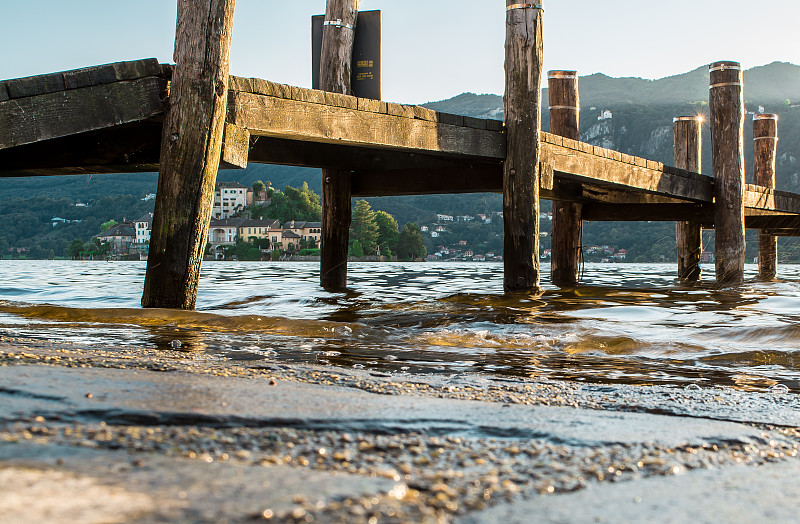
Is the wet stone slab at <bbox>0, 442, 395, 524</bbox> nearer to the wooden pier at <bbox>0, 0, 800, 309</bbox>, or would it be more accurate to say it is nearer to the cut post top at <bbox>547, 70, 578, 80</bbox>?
the wooden pier at <bbox>0, 0, 800, 309</bbox>

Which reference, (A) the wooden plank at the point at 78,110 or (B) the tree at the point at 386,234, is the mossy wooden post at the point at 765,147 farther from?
(B) the tree at the point at 386,234

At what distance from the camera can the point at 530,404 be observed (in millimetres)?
2697

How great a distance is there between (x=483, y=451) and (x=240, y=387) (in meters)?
1.03

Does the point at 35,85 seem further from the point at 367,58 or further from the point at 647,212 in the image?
the point at 647,212

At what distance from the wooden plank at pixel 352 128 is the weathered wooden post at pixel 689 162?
781 cm

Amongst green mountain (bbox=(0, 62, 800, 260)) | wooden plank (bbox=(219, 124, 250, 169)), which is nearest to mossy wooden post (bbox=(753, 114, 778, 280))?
wooden plank (bbox=(219, 124, 250, 169))

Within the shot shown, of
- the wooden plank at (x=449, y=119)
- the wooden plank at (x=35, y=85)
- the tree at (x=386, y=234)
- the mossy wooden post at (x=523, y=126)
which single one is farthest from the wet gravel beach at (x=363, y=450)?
the tree at (x=386, y=234)

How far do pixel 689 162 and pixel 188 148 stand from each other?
39.2 ft

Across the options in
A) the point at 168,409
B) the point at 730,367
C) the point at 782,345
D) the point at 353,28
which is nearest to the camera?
the point at 168,409

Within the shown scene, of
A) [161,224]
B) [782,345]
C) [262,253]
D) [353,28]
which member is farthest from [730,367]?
[262,253]

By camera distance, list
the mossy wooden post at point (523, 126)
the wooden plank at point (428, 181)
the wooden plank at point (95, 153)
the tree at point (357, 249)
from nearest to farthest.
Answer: the wooden plank at point (95, 153), the mossy wooden post at point (523, 126), the wooden plank at point (428, 181), the tree at point (357, 249)

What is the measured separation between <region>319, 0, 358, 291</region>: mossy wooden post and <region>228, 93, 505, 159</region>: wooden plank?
195 cm

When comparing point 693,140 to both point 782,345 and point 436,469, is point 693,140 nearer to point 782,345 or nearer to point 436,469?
point 782,345

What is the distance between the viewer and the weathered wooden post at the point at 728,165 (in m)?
11.9
